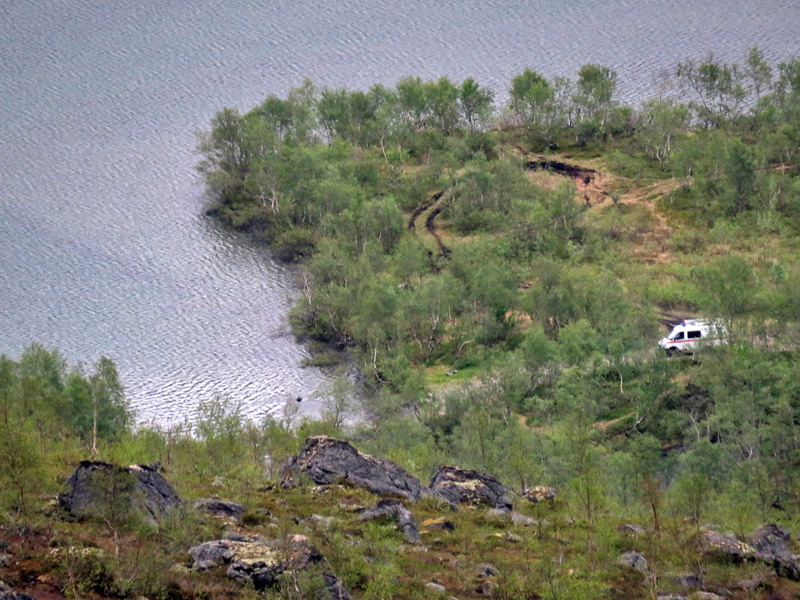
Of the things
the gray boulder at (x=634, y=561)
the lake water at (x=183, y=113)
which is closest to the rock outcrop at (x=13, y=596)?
the gray boulder at (x=634, y=561)

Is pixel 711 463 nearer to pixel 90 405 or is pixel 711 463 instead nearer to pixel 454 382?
pixel 454 382

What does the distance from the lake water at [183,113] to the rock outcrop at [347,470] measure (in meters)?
24.1

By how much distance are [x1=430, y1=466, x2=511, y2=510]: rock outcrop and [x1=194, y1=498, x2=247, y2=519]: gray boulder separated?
8.42 meters

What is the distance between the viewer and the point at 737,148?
78.8 metres

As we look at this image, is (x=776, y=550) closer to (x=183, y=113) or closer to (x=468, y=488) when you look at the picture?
(x=468, y=488)

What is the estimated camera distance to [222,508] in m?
31.4

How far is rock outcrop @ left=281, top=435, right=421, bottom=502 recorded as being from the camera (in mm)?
36281

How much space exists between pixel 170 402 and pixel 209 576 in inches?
1487

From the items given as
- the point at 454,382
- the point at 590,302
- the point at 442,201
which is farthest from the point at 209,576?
the point at 442,201

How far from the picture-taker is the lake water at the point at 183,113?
69750mm

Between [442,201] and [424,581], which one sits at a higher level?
[442,201]

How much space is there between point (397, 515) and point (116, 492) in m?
9.31

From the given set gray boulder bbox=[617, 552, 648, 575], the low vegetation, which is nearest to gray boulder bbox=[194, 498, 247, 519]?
the low vegetation

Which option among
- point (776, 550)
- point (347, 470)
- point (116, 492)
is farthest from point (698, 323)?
point (116, 492)
